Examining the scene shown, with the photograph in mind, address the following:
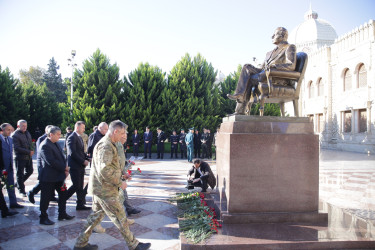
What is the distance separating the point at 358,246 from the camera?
12.0 feet

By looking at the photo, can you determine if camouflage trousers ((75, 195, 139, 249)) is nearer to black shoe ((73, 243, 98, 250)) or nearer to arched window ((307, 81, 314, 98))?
black shoe ((73, 243, 98, 250))

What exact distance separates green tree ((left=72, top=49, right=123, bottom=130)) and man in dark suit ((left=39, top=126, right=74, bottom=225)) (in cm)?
1317

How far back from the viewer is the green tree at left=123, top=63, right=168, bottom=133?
19.0m

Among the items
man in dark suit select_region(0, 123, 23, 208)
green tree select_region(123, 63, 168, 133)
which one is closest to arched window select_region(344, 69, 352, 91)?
green tree select_region(123, 63, 168, 133)

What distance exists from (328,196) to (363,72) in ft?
70.0

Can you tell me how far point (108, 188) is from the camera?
11.6 ft

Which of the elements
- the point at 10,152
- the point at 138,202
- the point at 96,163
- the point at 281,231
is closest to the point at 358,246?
the point at 281,231

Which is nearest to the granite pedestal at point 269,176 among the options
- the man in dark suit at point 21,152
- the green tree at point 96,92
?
the man in dark suit at point 21,152

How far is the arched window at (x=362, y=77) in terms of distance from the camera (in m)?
22.6

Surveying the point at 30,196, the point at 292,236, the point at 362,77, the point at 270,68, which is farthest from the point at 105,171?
the point at 362,77

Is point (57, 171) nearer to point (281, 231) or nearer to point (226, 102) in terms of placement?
point (281, 231)

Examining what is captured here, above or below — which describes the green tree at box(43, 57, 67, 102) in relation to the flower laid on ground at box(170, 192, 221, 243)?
above

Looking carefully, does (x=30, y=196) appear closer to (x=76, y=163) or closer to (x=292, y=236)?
(x=76, y=163)

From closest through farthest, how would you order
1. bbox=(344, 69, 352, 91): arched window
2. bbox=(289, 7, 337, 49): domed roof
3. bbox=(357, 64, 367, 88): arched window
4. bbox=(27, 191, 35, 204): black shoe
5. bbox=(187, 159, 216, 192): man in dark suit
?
1. bbox=(27, 191, 35, 204): black shoe
2. bbox=(187, 159, 216, 192): man in dark suit
3. bbox=(357, 64, 367, 88): arched window
4. bbox=(344, 69, 352, 91): arched window
5. bbox=(289, 7, 337, 49): domed roof
